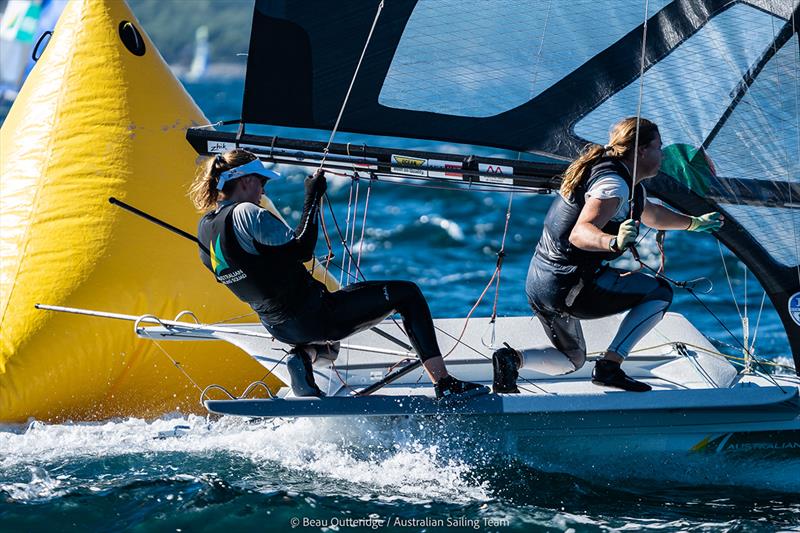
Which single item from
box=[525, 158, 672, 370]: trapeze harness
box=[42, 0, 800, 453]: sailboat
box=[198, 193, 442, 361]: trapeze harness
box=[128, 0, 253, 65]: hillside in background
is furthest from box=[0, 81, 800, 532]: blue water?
box=[128, 0, 253, 65]: hillside in background

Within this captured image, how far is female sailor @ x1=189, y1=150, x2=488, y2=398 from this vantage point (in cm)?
350

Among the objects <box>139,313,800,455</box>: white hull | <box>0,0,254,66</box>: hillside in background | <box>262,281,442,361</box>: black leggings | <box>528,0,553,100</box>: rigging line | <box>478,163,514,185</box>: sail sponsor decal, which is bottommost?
<box>139,313,800,455</box>: white hull

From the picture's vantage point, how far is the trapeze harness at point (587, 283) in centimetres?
357

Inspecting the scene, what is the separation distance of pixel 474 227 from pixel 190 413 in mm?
4262

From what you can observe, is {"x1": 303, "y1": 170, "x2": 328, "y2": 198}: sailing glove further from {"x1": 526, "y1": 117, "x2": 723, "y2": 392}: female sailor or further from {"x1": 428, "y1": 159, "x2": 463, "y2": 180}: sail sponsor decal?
{"x1": 526, "y1": 117, "x2": 723, "y2": 392}: female sailor

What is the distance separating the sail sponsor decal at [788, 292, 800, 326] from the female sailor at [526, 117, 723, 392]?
453mm

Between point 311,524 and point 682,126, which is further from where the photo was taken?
point 682,126

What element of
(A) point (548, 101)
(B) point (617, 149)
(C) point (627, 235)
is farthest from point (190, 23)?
(C) point (627, 235)

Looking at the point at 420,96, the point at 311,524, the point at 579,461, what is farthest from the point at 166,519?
the point at 420,96

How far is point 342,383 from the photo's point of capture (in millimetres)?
4348

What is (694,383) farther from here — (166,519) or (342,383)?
(166,519)

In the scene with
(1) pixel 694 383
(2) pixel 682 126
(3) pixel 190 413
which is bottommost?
(3) pixel 190 413

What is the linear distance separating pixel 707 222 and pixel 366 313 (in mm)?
1283

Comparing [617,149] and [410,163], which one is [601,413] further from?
[410,163]
